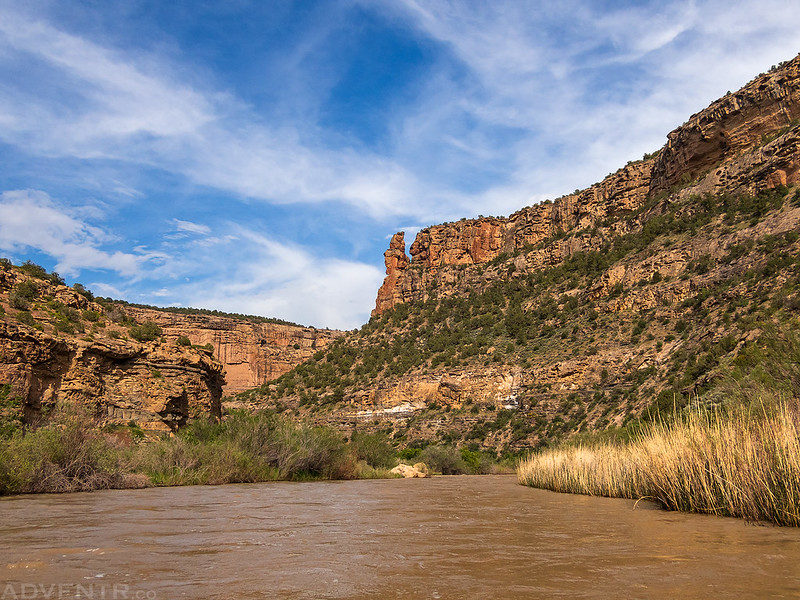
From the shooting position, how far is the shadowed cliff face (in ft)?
139

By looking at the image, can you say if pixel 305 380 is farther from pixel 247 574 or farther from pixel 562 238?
pixel 247 574

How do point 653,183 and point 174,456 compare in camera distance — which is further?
point 653,183

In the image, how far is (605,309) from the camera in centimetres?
4594

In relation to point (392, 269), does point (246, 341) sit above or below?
below

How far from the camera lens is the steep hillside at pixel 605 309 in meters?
32.1

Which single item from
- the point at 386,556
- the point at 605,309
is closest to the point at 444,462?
the point at 605,309

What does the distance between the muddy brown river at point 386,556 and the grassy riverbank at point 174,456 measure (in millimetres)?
4252

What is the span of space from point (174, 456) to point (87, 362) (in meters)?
7.36

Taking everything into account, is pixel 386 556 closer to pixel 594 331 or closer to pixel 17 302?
pixel 17 302

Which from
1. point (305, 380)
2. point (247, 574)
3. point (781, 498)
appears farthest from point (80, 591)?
point (305, 380)

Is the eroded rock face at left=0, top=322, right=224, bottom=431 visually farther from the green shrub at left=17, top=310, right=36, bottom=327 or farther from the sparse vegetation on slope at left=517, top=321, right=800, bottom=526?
the sparse vegetation on slope at left=517, top=321, right=800, bottom=526

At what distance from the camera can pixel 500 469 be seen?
3784 centimetres

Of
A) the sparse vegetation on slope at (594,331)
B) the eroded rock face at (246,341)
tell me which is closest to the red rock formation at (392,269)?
the sparse vegetation on slope at (594,331)

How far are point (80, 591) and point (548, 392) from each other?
139 ft
